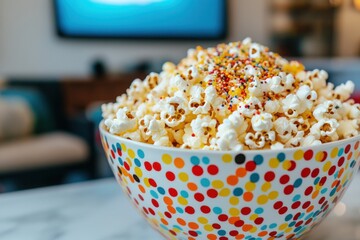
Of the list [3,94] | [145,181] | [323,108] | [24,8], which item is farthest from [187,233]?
[24,8]

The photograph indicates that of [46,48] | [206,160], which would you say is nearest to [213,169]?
[206,160]

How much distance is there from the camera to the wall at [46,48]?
289 cm

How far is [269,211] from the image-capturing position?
1.31ft

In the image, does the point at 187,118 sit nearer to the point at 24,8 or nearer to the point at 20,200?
the point at 20,200

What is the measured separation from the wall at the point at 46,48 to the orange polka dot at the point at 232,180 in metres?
2.82

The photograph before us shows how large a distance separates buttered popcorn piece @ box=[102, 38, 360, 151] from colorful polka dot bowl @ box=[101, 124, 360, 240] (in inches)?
0.6

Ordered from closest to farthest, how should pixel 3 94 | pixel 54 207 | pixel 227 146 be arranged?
pixel 227 146 → pixel 54 207 → pixel 3 94

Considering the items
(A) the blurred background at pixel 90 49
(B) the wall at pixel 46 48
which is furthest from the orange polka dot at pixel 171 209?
(B) the wall at pixel 46 48

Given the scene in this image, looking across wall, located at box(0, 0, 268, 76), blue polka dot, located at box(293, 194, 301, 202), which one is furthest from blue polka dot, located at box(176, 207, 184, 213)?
wall, located at box(0, 0, 268, 76)

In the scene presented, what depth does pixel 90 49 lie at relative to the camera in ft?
10.4

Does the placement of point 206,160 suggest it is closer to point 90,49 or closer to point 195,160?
point 195,160

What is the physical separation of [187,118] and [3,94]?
2082 millimetres

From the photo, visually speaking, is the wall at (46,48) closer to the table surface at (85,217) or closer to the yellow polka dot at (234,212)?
the table surface at (85,217)

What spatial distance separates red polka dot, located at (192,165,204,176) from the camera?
1.24ft
